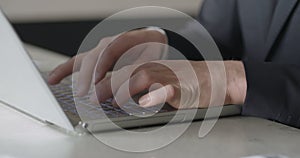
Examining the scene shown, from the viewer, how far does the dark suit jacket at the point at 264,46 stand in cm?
112

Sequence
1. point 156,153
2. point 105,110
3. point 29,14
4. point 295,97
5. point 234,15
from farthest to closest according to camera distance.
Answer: point 29,14 → point 234,15 → point 295,97 → point 105,110 → point 156,153

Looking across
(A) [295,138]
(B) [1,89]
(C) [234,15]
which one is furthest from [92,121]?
(C) [234,15]

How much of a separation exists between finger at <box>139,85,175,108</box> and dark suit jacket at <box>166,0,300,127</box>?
166mm

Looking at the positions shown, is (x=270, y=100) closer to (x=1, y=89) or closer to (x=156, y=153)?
(x=156, y=153)

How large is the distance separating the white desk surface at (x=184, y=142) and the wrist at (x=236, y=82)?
0.05 metres

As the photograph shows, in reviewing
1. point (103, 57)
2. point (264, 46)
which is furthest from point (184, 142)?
point (264, 46)

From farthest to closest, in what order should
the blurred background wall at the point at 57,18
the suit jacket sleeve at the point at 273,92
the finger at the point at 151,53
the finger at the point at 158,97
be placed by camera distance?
the blurred background wall at the point at 57,18 → the finger at the point at 151,53 → the suit jacket sleeve at the point at 273,92 → the finger at the point at 158,97

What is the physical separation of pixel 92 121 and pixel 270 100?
0.36 meters

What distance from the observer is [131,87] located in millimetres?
1047

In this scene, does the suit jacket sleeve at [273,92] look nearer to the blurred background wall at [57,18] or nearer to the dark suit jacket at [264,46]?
the dark suit jacket at [264,46]

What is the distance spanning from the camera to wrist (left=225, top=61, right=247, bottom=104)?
43.9 inches

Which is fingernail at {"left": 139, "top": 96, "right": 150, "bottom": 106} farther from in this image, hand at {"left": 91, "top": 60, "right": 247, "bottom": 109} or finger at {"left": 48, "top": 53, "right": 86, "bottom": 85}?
finger at {"left": 48, "top": 53, "right": 86, "bottom": 85}

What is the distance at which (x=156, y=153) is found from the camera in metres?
0.89

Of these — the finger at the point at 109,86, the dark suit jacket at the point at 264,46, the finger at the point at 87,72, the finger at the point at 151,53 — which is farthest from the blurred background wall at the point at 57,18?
the finger at the point at 109,86
